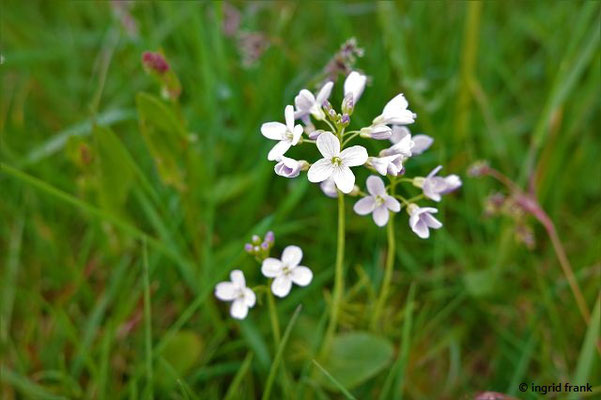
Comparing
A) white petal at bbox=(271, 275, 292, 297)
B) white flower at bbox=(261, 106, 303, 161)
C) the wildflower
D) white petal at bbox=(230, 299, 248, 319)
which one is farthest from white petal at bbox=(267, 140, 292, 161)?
white petal at bbox=(230, 299, 248, 319)

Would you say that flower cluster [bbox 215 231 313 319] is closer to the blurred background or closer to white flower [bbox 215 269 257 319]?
white flower [bbox 215 269 257 319]

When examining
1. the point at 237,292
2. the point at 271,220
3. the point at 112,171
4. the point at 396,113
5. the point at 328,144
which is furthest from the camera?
the point at 112,171

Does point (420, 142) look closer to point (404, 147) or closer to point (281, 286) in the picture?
point (404, 147)

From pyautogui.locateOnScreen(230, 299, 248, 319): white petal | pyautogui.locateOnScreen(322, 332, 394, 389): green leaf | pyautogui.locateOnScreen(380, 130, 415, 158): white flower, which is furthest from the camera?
pyautogui.locateOnScreen(322, 332, 394, 389): green leaf

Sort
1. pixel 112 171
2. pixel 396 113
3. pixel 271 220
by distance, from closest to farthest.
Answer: pixel 396 113, pixel 271 220, pixel 112 171

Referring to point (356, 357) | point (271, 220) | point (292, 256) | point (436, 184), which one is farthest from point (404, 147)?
point (356, 357)

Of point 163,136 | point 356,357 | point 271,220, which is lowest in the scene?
point 356,357

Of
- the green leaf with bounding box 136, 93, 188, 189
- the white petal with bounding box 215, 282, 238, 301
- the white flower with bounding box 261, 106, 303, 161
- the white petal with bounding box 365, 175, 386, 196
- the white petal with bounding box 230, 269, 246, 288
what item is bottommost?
the white petal with bounding box 215, 282, 238, 301

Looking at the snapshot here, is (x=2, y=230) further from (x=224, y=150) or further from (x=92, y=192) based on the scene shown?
(x=224, y=150)
